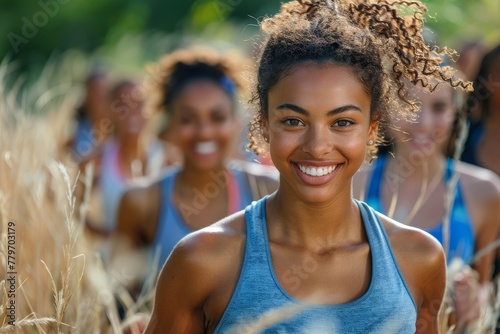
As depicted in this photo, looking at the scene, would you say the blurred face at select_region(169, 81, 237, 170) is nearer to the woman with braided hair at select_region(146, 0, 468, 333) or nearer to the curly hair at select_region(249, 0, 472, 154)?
the curly hair at select_region(249, 0, 472, 154)

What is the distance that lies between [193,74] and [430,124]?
1165mm

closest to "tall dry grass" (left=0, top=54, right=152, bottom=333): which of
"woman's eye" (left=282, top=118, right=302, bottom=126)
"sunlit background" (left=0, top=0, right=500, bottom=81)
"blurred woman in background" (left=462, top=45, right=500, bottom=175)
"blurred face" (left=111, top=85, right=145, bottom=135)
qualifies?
"woman's eye" (left=282, top=118, right=302, bottom=126)

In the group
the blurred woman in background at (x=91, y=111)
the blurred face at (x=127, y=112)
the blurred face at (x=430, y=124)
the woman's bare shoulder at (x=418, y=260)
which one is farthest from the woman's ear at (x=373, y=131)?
the blurred woman in background at (x=91, y=111)

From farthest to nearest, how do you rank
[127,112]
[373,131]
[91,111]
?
[91,111] < [127,112] < [373,131]

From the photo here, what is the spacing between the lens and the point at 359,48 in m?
2.42

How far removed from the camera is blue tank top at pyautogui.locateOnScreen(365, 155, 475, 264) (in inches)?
148

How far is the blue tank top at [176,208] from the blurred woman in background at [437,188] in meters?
0.56

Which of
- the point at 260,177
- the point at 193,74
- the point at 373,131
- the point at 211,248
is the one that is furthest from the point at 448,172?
the point at 211,248

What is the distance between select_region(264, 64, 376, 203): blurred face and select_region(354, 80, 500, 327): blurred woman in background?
125cm

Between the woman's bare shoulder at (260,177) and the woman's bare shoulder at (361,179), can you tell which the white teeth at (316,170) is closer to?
Result: the woman's bare shoulder at (361,179)

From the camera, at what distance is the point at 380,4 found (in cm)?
254

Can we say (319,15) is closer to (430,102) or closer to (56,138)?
(430,102)

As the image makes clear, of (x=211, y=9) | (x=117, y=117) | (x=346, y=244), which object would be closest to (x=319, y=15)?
(x=346, y=244)

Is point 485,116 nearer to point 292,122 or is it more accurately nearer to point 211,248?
point 292,122
